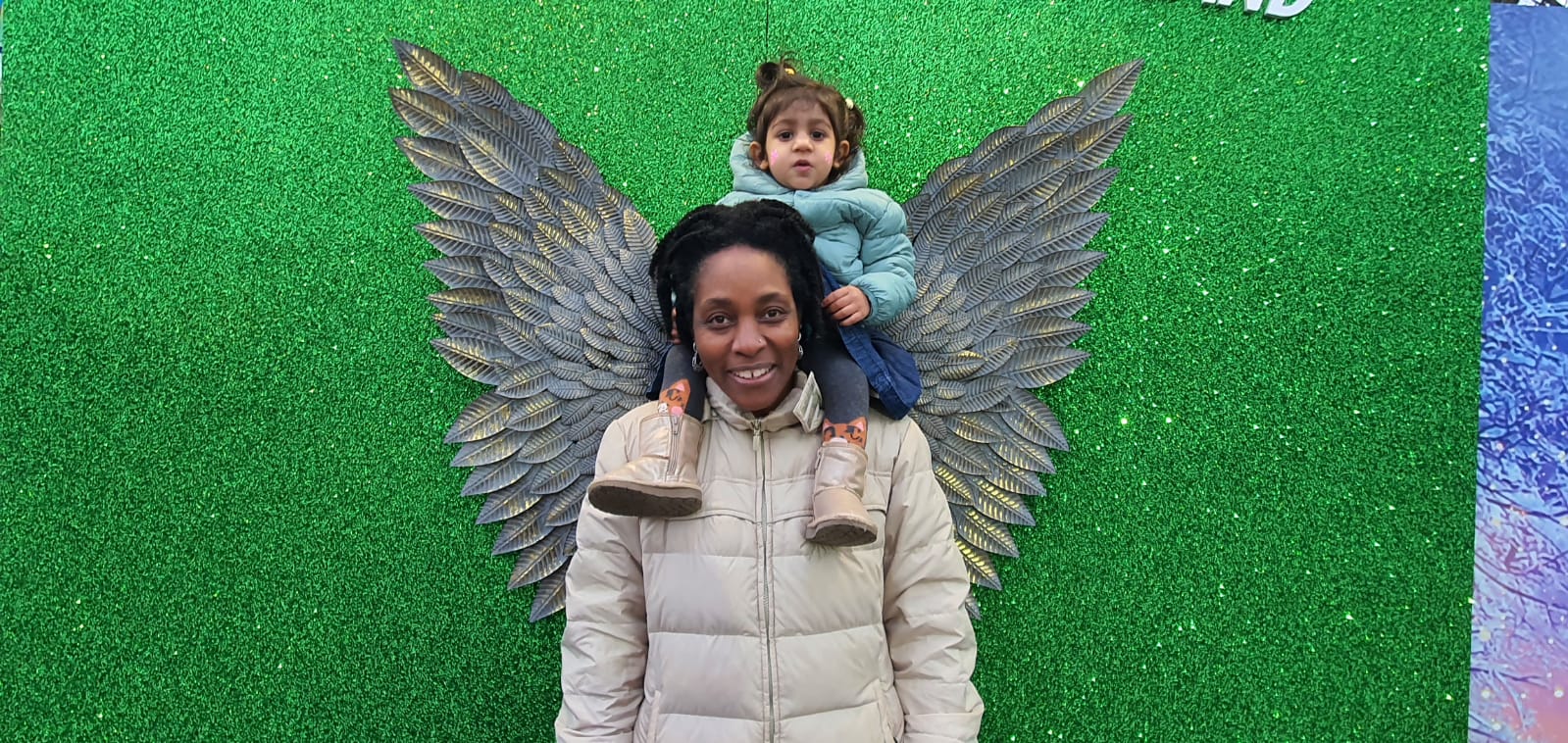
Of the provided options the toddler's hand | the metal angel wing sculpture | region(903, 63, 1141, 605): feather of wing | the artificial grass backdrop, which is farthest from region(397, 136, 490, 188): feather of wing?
region(903, 63, 1141, 605): feather of wing

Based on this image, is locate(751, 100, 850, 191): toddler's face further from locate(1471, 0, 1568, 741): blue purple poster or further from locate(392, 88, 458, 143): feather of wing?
locate(1471, 0, 1568, 741): blue purple poster

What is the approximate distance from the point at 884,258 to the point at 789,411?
13.5 inches

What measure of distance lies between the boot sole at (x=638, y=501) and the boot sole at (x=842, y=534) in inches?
7.5

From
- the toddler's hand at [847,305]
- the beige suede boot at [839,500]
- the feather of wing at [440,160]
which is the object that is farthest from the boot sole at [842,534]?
the feather of wing at [440,160]

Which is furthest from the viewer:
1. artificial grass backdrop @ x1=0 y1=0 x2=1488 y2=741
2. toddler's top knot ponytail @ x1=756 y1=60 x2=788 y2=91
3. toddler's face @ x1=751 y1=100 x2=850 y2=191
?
artificial grass backdrop @ x1=0 y1=0 x2=1488 y2=741

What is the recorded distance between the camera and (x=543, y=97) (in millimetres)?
1751

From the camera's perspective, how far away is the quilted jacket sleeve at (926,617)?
1.29 m

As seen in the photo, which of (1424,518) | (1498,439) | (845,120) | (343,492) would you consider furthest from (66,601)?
(1498,439)

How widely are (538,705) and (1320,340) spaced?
70.4 inches

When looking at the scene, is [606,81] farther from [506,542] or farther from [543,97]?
[506,542]

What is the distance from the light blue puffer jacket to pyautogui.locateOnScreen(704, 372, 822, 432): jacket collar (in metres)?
0.18

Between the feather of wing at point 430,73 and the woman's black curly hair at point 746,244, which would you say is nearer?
the woman's black curly hair at point 746,244

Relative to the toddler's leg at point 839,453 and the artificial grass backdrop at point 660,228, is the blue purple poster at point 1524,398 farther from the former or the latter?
the toddler's leg at point 839,453

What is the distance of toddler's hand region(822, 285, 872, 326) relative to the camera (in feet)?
4.42
